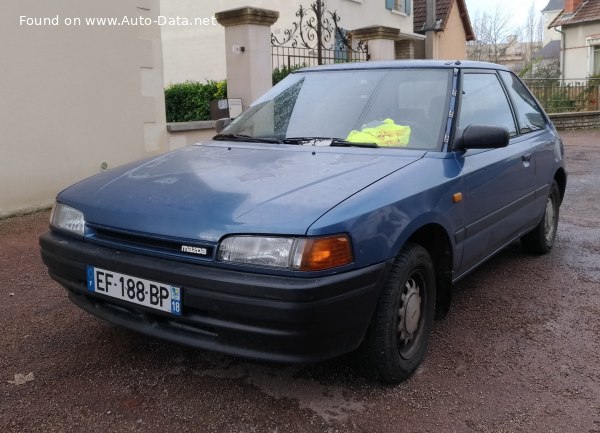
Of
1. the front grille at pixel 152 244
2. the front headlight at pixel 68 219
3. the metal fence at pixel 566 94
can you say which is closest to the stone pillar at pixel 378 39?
the metal fence at pixel 566 94

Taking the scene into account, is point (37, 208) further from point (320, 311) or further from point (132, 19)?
point (320, 311)

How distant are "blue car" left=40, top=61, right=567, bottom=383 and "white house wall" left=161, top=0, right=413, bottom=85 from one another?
11.9m

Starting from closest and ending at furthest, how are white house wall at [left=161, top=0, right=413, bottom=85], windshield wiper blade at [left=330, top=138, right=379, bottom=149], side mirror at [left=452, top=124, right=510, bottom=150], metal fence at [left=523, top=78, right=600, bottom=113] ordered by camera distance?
side mirror at [left=452, top=124, right=510, bottom=150]
windshield wiper blade at [left=330, top=138, right=379, bottom=149]
white house wall at [left=161, top=0, right=413, bottom=85]
metal fence at [left=523, top=78, right=600, bottom=113]

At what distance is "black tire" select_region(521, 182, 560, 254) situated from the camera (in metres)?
5.07

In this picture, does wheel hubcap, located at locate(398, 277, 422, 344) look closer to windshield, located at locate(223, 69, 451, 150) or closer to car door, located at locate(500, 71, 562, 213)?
windshield, located at locate(223, 69, 451, 150)

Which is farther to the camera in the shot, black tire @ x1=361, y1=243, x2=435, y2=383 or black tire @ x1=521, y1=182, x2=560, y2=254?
black tire @ x1=521, y1=182, x2=560, y2=254

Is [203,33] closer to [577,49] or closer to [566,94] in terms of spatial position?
[566,94]

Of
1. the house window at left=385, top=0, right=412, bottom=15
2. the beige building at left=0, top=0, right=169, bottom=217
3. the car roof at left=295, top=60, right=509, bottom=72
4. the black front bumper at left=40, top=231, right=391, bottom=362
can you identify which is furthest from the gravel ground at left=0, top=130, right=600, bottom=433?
the house window at left=385, top=0, right=412, bottom=15

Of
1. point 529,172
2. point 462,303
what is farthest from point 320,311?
point 529,172

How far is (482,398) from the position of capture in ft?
9.42

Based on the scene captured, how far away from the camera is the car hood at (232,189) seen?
2.53 meters

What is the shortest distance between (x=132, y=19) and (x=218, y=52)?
8714mm

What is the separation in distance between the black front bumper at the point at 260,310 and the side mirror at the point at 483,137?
110cm

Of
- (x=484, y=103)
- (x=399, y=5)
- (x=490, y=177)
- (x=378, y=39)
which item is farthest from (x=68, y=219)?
(x=399, y=5)
